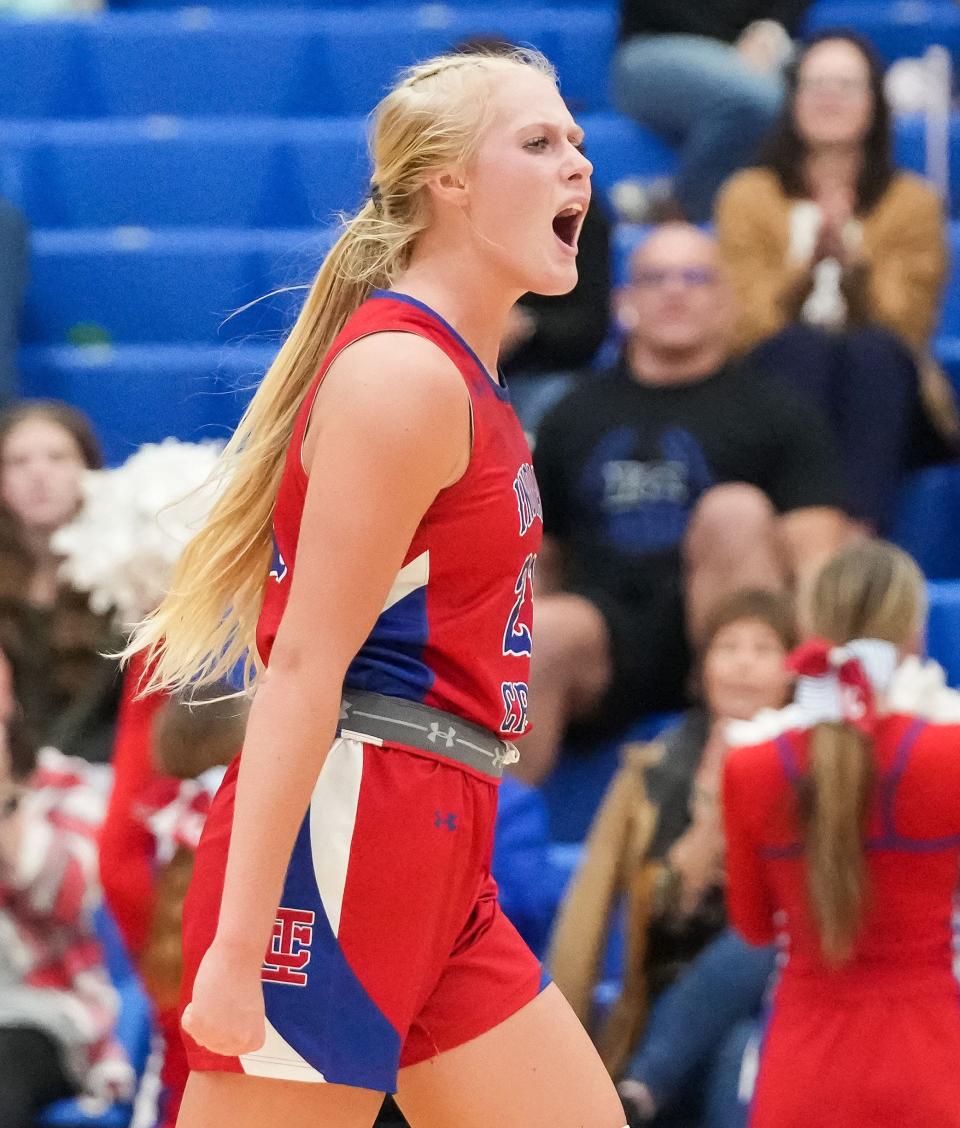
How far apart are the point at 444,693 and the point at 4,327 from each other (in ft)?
13.9

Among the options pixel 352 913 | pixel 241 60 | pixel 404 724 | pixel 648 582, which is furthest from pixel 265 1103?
pixel 241 60

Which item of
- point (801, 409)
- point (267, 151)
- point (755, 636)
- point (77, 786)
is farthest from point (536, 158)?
point (267, 151)

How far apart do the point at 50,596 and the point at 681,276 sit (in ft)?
5.30

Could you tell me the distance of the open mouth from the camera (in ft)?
6.80

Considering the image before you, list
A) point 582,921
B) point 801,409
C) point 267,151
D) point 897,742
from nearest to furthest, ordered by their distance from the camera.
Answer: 1. point 897,742
2. point 582,921
3. point 801,409
4. point 267,151

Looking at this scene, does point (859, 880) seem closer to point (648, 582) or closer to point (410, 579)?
point (410, 579)

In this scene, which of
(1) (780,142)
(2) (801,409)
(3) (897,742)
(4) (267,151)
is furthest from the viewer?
(4) (267,151)

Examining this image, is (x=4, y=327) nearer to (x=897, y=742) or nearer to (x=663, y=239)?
(x=663, y=239)

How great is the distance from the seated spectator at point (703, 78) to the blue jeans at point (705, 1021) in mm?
2898

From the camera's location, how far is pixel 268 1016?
1.94 metres

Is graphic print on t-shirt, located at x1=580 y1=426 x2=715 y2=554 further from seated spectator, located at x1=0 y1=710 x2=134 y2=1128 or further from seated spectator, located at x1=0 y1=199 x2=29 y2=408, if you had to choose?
seated spectator, located at x1=0 y1=199 x2=29 y2=408

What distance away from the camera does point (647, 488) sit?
15.6 ft

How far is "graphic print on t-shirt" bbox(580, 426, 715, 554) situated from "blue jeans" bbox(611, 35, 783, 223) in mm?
1832

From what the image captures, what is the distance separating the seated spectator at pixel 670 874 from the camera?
387cm
